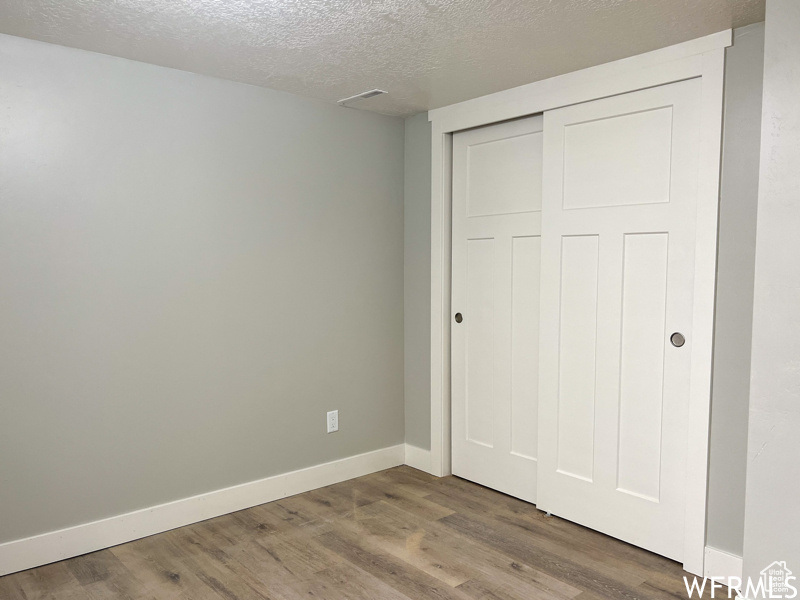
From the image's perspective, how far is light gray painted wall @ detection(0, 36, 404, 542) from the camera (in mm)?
2496

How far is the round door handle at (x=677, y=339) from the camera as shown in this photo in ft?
8.31

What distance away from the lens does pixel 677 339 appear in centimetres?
255

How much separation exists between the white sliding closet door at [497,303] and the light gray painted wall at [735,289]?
37.0 inches

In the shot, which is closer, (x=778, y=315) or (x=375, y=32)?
(x=778, y=315)

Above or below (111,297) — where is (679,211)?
above

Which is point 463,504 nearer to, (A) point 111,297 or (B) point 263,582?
(B) point 263,582

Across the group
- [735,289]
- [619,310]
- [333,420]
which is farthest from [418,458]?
[735,289]

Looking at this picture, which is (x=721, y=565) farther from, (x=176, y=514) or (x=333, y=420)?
(x=176, y=514)

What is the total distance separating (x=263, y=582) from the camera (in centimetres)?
242

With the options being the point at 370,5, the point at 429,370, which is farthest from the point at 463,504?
the point at 370,5

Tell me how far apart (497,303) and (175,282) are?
66.5 inches

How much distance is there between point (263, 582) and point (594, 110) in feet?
8.24

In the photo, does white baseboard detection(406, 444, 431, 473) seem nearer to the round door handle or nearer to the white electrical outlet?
the white electrical outlet

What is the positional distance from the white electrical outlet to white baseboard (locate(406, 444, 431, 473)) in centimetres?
57
